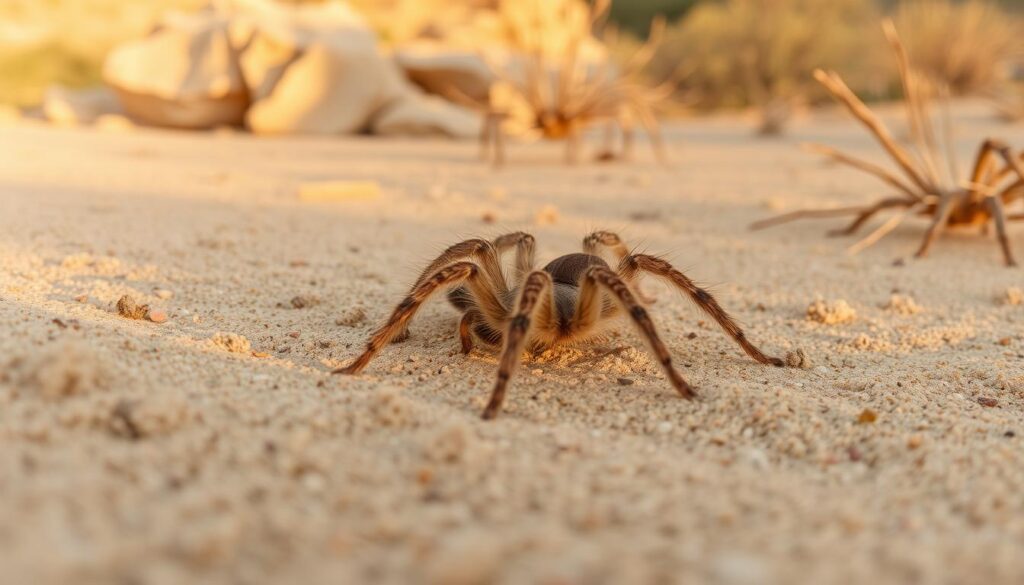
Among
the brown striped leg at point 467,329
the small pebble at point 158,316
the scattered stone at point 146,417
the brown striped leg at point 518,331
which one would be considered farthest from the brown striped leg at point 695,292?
the small pebble at point 158,316

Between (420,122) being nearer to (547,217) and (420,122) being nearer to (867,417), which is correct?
(547,217)

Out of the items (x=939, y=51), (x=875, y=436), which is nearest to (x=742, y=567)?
(x=875, y=436)

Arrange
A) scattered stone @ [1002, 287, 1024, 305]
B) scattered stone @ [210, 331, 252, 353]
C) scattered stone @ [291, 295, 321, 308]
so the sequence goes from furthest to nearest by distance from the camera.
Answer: scattered stone @ [1002, 287, 1024, 305] → scattered stone @ [291, 295, 321, 308] → scattered stone @ [210, 331, 252, 353]

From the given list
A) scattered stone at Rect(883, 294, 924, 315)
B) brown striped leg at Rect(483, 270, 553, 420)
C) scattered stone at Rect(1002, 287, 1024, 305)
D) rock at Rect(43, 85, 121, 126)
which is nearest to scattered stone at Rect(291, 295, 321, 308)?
brown striped leg at Rect(483, 270, 553, 420)

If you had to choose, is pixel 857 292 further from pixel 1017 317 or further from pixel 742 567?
pixel 742 567

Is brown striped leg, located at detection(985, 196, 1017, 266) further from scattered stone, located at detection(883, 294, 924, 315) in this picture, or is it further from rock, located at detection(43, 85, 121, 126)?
rock, located at detection(43, 85, 121, 126)

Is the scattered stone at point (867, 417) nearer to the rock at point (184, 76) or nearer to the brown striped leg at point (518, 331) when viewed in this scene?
the brown striped leg at point (518, 331)
